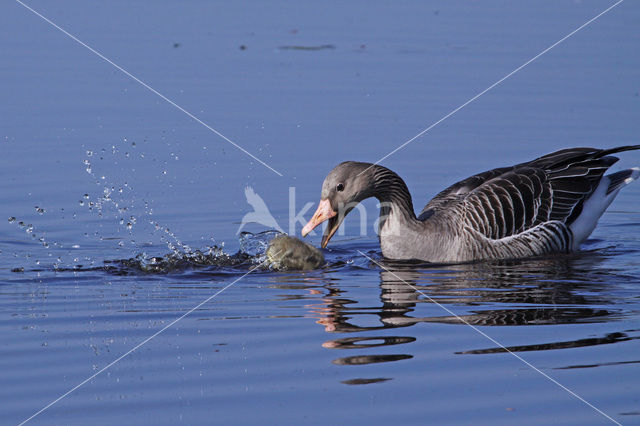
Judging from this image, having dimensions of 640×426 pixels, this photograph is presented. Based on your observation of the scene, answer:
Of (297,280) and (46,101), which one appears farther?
(46,101)

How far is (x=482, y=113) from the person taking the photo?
1681 cm

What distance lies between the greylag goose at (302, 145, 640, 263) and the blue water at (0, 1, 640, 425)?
0.98ft

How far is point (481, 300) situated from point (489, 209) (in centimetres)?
236

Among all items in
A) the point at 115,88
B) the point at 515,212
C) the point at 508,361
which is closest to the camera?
the point at 508,361

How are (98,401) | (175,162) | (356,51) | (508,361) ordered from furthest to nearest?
1. (356,51)
2. (175,162)
3. (508,361)
4. (98,401)

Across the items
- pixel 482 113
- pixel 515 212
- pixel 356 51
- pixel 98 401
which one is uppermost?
pixel 356 51

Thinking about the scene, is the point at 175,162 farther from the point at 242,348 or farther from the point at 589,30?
the point at 589,30

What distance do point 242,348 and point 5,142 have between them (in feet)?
26.4

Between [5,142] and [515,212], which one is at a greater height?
[5,142]

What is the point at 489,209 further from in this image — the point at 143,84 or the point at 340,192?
the point at 143,84

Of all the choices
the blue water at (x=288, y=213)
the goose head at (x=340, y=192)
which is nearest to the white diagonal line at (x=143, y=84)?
the blue water at (x=288, y=213)

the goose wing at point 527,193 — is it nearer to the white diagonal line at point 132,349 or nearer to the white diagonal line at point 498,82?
the white diagonal line at point 498,82

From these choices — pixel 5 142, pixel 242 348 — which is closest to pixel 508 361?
pixel 242 348

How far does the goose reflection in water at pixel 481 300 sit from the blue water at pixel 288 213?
1.6 inches
